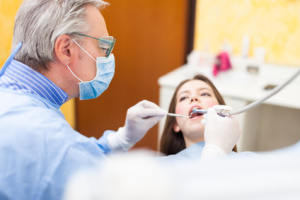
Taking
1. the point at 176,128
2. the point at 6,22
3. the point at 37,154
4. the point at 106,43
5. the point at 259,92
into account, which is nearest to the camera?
the point at 37,154

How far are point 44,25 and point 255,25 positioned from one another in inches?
75.0

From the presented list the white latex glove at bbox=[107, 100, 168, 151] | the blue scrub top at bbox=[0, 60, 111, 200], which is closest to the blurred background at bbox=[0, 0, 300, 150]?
the white latex glove at bbox=[107, 100, 168, 151]

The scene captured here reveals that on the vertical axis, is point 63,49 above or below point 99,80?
above

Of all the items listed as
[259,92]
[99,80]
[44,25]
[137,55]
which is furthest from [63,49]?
[259,92]

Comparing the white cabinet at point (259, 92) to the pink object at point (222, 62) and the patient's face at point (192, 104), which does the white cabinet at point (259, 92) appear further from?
the patient's face at point (192, 104)

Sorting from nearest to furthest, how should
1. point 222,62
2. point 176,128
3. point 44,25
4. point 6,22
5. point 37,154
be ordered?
point 37,154 → point 44,25 → point 6,22 → point 176,128 → point 222,62

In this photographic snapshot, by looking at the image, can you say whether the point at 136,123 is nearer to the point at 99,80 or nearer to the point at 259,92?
the point at 99,80

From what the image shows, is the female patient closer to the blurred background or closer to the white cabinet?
the blurred background

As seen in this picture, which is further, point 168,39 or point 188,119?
point 168,39

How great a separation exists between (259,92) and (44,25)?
4.99 ft

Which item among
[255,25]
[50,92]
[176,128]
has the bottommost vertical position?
[176,128]

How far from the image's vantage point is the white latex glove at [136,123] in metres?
1.29

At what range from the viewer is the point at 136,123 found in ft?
4.34

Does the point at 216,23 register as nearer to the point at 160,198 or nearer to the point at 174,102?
the point at 174,102
